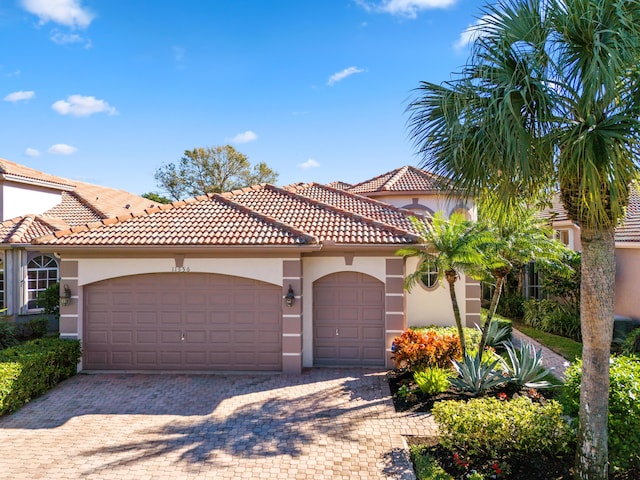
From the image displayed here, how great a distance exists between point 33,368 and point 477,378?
1047 centimetres

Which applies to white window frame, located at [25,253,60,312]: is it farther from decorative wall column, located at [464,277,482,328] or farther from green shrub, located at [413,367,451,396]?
decorative wall column, located at [464,277,482,328]

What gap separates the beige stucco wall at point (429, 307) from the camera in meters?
14.7

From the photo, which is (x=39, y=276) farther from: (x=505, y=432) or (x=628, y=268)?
(x=628, y=268)

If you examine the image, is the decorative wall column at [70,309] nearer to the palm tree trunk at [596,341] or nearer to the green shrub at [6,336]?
the green shrub at [6,336]

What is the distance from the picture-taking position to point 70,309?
11.7 meters

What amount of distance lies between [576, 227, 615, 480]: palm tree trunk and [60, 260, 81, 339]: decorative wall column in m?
12.4

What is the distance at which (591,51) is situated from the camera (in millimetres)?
5180

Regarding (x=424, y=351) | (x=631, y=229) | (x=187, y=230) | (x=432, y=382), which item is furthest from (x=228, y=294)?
(x=631, y=229)

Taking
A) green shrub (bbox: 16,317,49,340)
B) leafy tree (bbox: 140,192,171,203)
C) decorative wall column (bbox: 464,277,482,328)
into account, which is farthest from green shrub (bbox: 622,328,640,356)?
leafy tree (bbox: 140,192,171,203)

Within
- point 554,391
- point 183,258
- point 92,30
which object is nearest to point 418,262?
point 554,391

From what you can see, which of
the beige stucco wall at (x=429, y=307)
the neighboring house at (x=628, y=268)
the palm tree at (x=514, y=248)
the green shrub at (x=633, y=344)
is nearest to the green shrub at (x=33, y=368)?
the palm tree at (x=514, y=248)

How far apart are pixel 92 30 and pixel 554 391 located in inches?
693

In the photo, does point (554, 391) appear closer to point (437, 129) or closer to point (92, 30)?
point (437, 129)

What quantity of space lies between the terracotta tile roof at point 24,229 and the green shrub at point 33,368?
6999 mm
